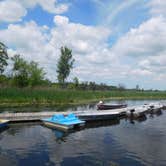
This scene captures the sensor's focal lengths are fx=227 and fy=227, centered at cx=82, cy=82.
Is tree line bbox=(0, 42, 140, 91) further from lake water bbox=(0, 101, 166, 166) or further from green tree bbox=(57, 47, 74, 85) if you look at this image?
lake water bbox=(0, 101, 166, 166)

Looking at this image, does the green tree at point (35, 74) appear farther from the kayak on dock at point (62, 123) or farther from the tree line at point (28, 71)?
the kayak on dock at point (62, 123)

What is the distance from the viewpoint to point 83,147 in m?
13.6

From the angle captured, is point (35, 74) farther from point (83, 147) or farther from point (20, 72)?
point (83, 147)

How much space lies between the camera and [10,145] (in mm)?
13984

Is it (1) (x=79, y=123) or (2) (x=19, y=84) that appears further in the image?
(2) (x=19, y=84)

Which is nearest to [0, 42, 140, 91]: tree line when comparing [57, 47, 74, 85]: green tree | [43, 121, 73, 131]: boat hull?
[57, 47, 74, 85]: green tree

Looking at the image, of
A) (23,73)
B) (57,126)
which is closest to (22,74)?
(23,73)

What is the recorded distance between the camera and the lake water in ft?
37.3

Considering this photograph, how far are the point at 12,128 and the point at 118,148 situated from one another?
9713 millimetres

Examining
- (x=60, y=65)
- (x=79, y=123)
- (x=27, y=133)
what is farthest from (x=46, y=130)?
(x=60, y=65)

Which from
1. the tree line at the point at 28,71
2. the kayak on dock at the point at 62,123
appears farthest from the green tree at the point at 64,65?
the kayak on dock at the point at 62,123

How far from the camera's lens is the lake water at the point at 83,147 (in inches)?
448

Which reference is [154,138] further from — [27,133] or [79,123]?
[27,133]

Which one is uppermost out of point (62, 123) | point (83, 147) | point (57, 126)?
point (62, 123)
